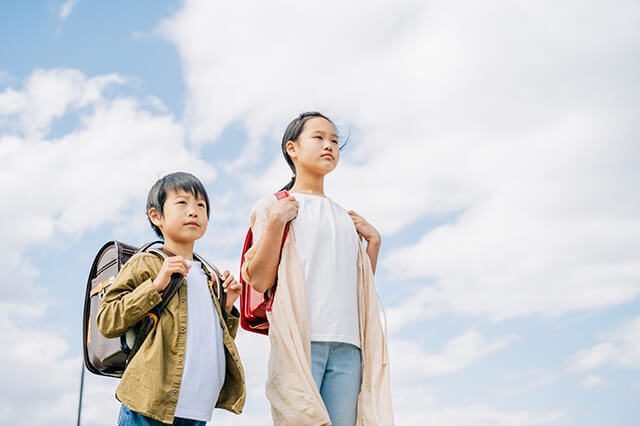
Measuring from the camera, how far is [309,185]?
3.54m

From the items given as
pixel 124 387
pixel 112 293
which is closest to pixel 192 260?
pixel 112 293

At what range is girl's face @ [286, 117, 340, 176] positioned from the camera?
11.5 feet

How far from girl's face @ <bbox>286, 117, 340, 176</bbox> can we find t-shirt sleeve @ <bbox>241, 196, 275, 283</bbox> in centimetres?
30

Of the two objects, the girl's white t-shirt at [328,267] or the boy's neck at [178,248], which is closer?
the girl's white t-shirt at [328,267]

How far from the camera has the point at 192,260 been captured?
339cm

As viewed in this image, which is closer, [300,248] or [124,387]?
[124,387]

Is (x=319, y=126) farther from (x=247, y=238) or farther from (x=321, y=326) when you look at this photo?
(x=321, y=326)

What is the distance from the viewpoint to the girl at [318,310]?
9.37ft

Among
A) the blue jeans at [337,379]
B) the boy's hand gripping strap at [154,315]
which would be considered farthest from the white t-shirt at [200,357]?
the blue jeans at [337,379]

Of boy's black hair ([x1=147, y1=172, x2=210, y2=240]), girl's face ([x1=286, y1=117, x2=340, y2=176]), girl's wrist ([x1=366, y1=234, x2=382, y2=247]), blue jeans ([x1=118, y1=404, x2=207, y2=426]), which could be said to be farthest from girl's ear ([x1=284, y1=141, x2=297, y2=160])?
blue jeans ([x1=118, y1=404, x2=207, y2=426])

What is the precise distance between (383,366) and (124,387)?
3.95 ft

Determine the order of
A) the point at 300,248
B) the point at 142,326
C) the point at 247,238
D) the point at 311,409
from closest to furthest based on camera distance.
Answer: the point at 311,409 → the point at 142,326 → the point at 300,248 → the point at 247,238

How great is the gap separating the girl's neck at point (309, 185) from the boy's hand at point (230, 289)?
0.60 meters

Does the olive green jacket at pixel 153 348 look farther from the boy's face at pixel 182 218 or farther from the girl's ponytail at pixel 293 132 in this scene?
the girl's ponytail at pixel 293 132
